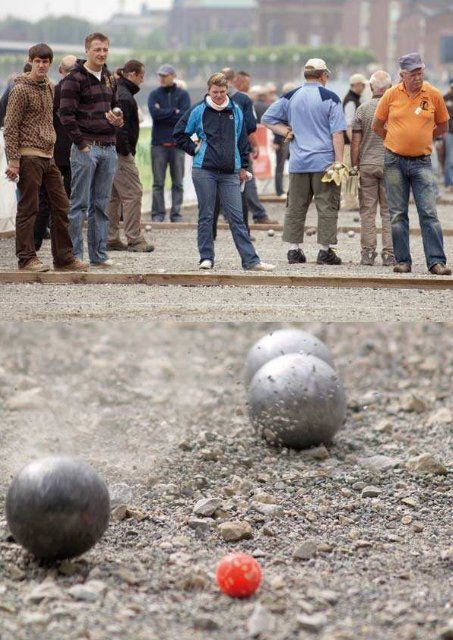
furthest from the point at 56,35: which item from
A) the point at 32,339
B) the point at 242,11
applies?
the point at 32,339

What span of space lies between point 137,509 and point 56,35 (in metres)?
150

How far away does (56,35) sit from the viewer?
158 m

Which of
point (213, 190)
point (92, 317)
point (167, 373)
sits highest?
point (213, 190)

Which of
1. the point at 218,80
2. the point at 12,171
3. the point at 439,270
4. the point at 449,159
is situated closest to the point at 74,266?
the point at 12,171

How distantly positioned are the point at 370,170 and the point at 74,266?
10.8 feet

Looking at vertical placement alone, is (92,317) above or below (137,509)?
above

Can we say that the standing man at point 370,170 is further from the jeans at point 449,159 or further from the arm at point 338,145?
the jeans at point 449,159

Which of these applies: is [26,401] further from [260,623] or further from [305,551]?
[260,623]

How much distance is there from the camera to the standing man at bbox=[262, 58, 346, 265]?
14594mm

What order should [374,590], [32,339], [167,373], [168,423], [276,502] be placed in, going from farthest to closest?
1. [32,339]
2. [167,373]
3. [168,423]
4. [276,502]
5. [374,590]

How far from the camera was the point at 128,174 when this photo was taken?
16.2 m

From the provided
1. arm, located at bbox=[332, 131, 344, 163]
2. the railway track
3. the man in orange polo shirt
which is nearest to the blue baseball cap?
the man in orange polo shirt

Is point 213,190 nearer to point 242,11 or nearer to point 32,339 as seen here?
point 32,339

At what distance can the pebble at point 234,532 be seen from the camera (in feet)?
40.5
